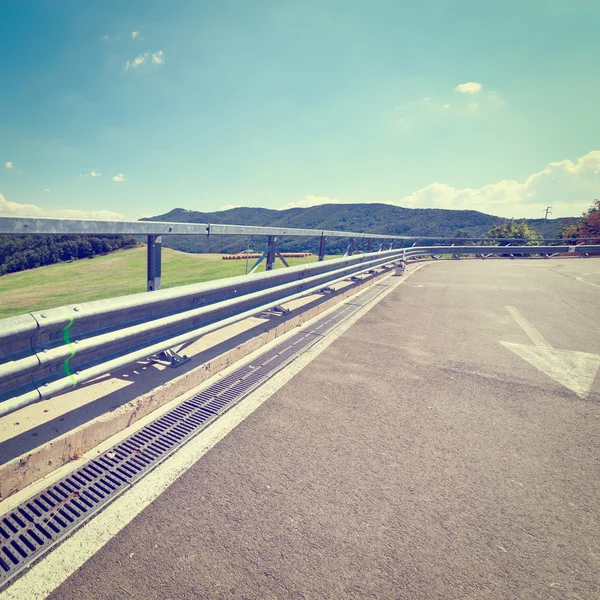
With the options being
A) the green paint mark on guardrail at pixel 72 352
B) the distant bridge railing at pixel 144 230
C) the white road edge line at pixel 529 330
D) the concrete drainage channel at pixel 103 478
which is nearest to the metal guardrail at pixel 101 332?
the green paint mark on guardrail at pixel 72 352

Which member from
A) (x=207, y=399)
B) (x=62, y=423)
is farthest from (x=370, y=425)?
(x=62, y=423)

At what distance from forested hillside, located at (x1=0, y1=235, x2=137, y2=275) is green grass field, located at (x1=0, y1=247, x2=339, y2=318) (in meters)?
1.24

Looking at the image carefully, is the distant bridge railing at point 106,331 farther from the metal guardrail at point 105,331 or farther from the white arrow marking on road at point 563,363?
the white arrow marking on road at point 563,363

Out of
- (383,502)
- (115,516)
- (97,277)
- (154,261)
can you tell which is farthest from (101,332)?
(97,277)

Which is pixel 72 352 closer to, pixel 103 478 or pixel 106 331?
pixel 106 331

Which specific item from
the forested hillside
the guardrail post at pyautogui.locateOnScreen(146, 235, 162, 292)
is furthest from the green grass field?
the guardrail post at pyautogui.locateOnScreen(146, 235, 162, 292)

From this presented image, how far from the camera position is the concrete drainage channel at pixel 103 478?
5.74 ft

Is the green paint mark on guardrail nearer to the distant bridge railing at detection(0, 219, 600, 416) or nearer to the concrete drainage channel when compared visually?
the distant bridge railing at detection(0, 219, 600, 416)

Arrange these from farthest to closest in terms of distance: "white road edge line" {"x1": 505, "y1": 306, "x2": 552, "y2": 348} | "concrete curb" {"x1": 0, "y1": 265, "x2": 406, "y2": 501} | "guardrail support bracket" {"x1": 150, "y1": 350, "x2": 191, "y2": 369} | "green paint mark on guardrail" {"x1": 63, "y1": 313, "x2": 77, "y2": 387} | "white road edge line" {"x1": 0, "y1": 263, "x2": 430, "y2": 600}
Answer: "white road edge line" {"x1": 505, "y1": 306, "x2": 552, "y2": 348} < "guardrail support bracket" {"x1": 150, "y1": 350, "x2": 191, "y2": 369} < "green paint mark on guardrail" {"x1": 63, "y1": 313, "x2": 77, "y2": 387} < "concrete curb" {"x1": 0, "y1": 265, "x2": 406, "y2": 501} < "white road edge line" {"x1": 0, "y1": 263, "x2": 430, "y2": 600}

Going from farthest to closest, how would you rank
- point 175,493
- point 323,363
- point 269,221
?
point 269,221
point 323,363
point 175,493

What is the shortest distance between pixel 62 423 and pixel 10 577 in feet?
3.50

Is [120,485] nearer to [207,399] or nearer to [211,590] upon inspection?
[211,590]

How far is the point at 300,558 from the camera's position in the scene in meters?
1.74

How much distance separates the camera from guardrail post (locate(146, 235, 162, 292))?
329cm
